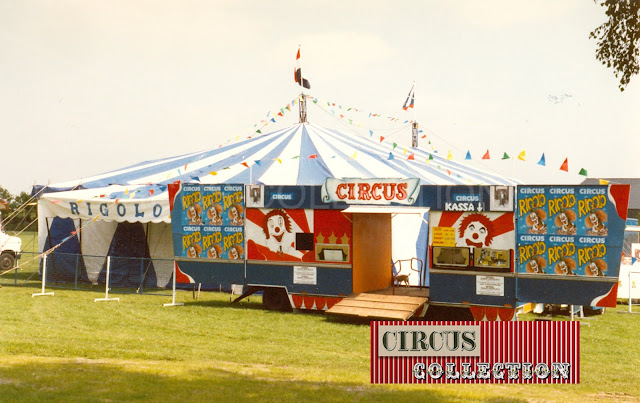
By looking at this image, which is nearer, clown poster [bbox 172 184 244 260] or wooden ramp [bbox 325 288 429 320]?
wooden ramp [bbox 325 288 429 320]

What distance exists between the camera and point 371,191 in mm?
16391

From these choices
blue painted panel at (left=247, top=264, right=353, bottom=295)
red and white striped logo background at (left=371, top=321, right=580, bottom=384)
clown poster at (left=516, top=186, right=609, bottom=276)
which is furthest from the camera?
blue painted panel at (left=247, top=264, right=353, bottom=295)

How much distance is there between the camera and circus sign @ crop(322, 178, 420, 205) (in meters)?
15.9

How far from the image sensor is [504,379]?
26.5 feet

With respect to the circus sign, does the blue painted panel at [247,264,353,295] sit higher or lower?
lower

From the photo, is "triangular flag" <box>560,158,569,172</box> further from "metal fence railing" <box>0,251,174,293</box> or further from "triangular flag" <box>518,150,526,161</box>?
"metal fence railing" <box>0,251,174,293</box>

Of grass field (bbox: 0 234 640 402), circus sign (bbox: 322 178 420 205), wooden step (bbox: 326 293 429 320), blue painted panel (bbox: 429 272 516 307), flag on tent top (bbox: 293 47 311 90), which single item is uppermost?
flag on tent top (bbox: 293 47 311 90)

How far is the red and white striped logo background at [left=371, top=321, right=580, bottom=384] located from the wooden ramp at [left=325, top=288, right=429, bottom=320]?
6.59m

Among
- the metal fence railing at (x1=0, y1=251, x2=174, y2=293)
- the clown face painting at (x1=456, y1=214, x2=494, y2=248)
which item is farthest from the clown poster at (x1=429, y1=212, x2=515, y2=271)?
the metal fence railing at (x1=0, y1=251, x2=174, y2=293)

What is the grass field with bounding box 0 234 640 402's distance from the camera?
28.3ft

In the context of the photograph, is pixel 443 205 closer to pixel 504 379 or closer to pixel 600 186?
pixel 600 186

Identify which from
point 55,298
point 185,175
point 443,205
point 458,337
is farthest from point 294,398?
point 185,175

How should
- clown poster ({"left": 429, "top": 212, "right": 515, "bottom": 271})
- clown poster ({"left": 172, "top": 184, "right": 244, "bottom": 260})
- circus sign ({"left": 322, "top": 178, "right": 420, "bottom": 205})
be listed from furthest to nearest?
clown poster ({"left": 172, "top": 184, "right": 244, "bottom": 260})
circus sign ({"left": 322, "top": 178, "right": 420, "bottom": 205})
clown poster ({"left": 429, "top": 212, "right": 515, "bottom": 271})

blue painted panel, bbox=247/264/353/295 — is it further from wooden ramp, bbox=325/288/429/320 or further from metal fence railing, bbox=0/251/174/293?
metal fence railing, bbox=0/251/174/293
